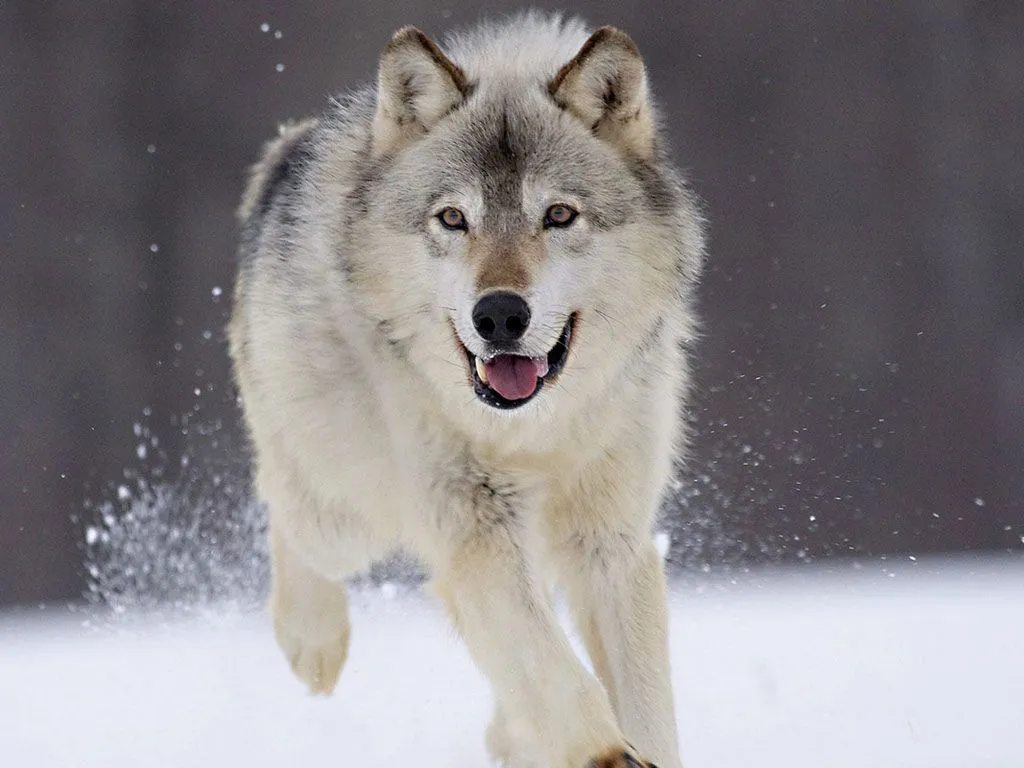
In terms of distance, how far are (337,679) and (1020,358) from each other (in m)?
7.44

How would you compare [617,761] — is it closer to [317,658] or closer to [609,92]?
[609,92]

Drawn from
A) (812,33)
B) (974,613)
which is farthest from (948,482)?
(974,613)

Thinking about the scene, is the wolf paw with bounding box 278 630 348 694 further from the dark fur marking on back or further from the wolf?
the dark fur marking on back

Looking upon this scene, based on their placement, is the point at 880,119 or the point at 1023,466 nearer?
the point at 1023,466

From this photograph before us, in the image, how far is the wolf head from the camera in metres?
3.40

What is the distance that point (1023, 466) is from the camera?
1073 centimetres

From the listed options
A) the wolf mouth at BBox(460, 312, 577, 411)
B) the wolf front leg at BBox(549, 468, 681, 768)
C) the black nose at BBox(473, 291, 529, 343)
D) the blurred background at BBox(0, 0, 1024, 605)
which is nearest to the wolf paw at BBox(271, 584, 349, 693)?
the wolf front leg at BBox(549, 468, 681, 768)

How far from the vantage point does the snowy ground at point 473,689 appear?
4473 millimetres

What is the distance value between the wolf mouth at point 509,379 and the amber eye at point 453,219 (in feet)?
1.03

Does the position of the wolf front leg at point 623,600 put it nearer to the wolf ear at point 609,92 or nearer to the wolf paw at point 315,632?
the wolf ear at point 609,92

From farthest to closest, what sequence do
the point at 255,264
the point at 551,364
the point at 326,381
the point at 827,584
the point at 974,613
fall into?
1. the point at 827,584
2. the point at 974,613
3. the point at 255,264
4. the point at 326,381
5. the point at 551,364

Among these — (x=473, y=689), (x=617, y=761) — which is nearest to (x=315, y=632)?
(x=473, y=689)

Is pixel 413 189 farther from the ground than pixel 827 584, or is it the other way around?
pixel 413 189

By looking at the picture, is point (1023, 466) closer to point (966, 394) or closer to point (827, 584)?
point (966, 394)
